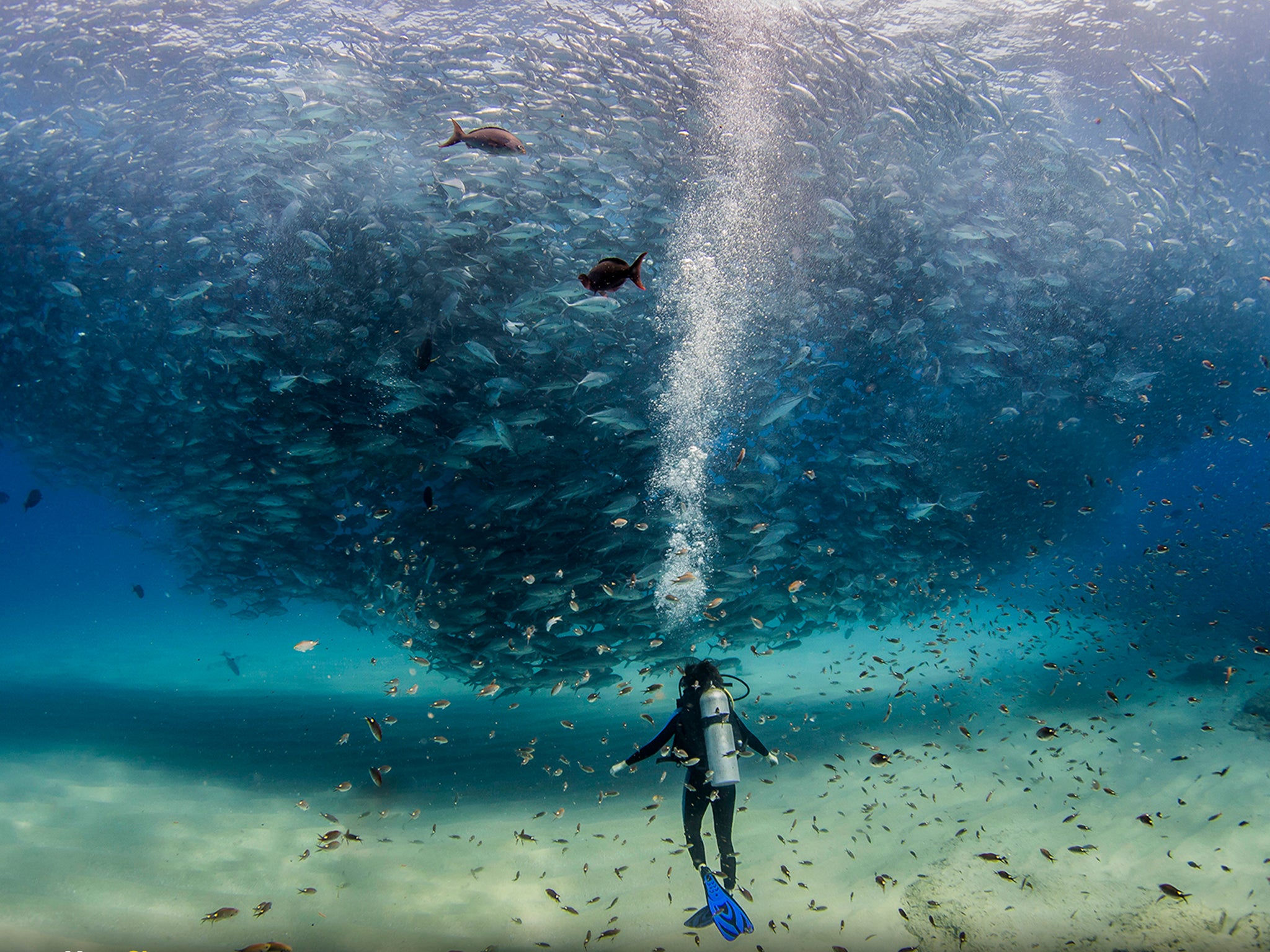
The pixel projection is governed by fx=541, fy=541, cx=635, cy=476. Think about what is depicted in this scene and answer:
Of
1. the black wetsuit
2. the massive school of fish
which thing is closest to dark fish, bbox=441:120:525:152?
the massive school of fish

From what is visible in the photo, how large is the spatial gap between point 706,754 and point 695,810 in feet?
2.16

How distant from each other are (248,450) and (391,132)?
22.8 feet

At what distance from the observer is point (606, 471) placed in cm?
948

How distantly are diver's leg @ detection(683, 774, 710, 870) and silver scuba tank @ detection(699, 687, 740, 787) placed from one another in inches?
10.6

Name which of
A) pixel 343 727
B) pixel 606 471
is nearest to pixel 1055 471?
pixel 606 471

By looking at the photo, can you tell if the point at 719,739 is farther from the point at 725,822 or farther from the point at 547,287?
the point at 547,287

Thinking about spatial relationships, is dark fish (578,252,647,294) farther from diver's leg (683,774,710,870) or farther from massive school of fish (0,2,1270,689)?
diver's leg (683,774,710,870)

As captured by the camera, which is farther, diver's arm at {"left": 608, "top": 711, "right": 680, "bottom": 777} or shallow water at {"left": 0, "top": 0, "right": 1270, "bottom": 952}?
shallow water at {"left": 0, "top": 0, "right": 1270, "bottom": 952}

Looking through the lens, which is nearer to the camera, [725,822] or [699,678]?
[725,822]

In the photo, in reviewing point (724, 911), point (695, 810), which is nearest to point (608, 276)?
point (695, 810)

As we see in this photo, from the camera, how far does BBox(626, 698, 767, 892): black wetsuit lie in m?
5.33

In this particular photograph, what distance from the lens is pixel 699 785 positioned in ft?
18.1

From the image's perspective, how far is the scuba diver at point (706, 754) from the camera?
17.3ft

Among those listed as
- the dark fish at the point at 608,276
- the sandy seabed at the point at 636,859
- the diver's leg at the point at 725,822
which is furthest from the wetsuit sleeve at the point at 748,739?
the dark fish at the point at 608,276
